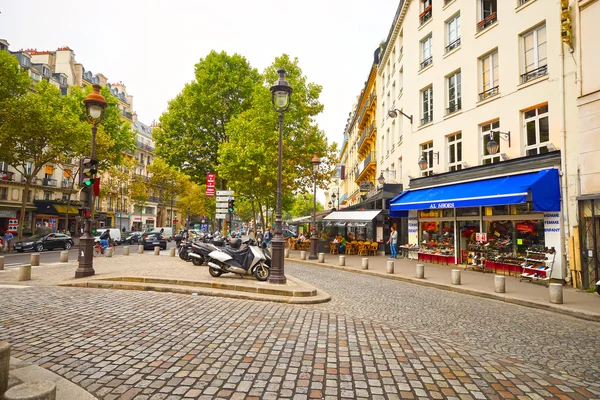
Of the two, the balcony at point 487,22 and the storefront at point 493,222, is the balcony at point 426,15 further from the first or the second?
the storefront at point 493,222

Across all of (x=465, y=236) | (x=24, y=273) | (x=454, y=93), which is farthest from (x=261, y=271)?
(x=454, y=93)

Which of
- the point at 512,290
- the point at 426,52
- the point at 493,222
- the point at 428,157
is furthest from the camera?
the point at 426,52

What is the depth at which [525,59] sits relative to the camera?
42.9 ft

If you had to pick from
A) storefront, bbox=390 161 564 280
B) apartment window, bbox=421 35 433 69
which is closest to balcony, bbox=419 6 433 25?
apartment window, bbox=421 35 433 69

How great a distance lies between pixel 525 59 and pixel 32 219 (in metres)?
42.2

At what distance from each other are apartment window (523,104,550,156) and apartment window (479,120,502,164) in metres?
1.08

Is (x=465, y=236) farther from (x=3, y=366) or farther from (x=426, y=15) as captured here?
(x=3, y=366)

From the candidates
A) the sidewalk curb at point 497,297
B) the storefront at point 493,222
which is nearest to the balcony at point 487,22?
the storefront at point 493,222

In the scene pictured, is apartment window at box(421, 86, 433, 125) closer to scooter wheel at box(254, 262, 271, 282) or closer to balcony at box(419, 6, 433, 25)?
balcony at box(419, 6, 433, 25)

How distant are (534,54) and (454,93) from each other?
13.2ft

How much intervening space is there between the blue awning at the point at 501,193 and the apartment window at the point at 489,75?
12.1 feet

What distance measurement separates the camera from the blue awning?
10844mm

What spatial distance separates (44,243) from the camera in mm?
24000

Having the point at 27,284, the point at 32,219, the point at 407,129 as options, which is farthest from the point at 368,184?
the point at 32,219
